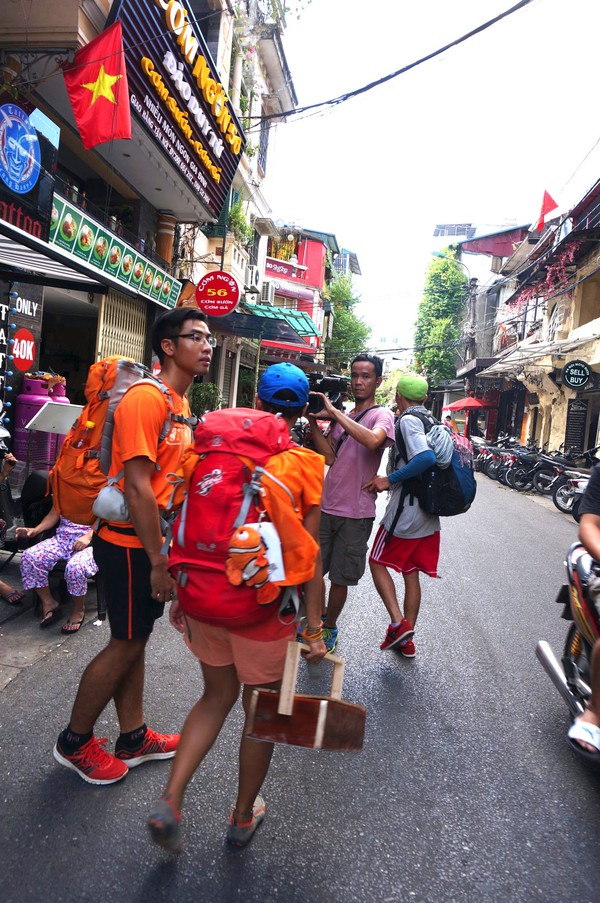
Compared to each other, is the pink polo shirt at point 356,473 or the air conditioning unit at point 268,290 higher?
the air conditioning unit at point 268,290

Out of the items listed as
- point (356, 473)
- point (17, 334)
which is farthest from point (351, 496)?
point (17, 334)

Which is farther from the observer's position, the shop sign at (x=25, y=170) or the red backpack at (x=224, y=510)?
the shop sign at (x=25, y=170)

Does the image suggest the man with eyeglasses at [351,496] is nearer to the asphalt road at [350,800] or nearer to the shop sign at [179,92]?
the asphalt road at [350,800]

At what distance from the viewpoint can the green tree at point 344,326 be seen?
4547cm

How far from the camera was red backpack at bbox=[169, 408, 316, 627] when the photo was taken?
1.89m

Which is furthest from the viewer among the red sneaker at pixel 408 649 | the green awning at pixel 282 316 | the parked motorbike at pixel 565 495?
the green awning at pixel 282 316

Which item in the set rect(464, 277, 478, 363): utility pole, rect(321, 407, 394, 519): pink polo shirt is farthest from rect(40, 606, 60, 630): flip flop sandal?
rect(464, 277, 478, 363): utility pole

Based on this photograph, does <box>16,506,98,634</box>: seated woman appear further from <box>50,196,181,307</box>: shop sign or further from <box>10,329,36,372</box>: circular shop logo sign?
<box>10,329,36,372</box>: circular shop logo sign

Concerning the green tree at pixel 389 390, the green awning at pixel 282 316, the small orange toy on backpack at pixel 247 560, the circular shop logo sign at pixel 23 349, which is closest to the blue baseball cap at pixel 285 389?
the small orange toy on backpack at pixel 247 560

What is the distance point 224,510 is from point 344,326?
4612cm

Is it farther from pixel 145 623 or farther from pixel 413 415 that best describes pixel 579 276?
pixel 145 623

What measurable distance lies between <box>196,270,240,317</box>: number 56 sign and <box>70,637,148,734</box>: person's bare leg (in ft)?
30.4

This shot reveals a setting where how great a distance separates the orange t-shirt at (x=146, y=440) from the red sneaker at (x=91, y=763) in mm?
832

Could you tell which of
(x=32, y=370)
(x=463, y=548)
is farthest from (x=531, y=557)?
(x=32, y=370)
